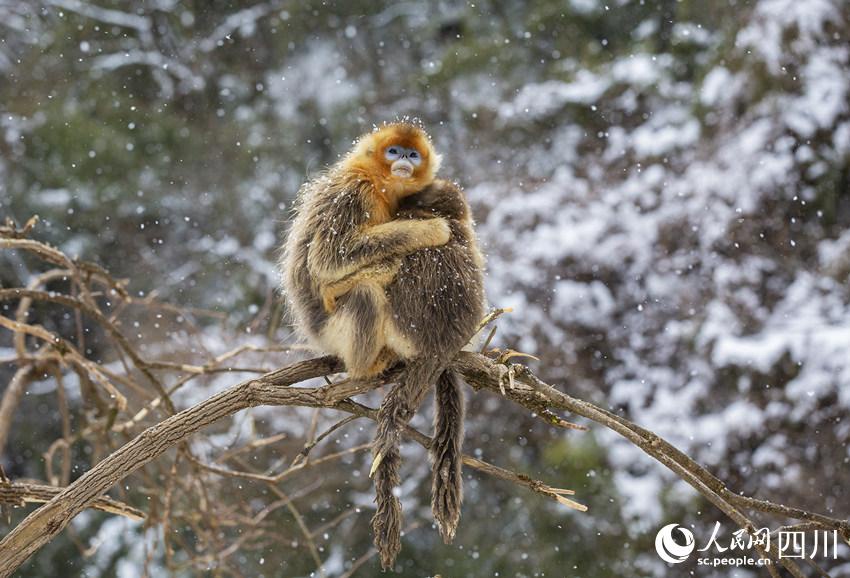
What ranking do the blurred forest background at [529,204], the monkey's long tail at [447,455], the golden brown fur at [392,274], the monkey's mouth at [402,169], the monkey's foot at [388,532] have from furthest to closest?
1. the blurred forest background at [529,204]
2. the monkey's mouth at [402,169]
3. the golden brown fur at [392,274]
4. the monkey's long tail at [447,455]
5. the monkey's foot at [388,532]

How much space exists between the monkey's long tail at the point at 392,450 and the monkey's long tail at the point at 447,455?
8 cm

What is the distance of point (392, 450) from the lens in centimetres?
176

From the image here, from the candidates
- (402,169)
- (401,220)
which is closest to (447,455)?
(401,220)

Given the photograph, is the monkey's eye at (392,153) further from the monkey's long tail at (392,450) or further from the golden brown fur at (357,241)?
the monkey's long tail at (392,450)

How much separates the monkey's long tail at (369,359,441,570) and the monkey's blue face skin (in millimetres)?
458

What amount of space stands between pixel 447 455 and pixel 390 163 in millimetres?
737

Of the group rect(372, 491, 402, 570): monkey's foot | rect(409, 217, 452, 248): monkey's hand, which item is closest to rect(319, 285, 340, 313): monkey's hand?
rect(409, 217, 452, 248): monkey's hand

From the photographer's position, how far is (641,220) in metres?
5.30

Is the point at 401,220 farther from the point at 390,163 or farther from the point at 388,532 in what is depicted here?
the point at 388,532

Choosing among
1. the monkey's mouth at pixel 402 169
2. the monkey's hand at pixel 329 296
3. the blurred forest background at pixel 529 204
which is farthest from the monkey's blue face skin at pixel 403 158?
the blurred forest background at pixel 529 204

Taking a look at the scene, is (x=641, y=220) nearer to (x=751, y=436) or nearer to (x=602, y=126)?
(x=602, y=126)

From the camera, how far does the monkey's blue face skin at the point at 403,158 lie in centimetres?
216

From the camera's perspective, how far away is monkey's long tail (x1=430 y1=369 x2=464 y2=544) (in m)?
1.75

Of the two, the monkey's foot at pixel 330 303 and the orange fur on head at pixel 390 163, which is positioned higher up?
the orange fur on head at pixel 390 163
